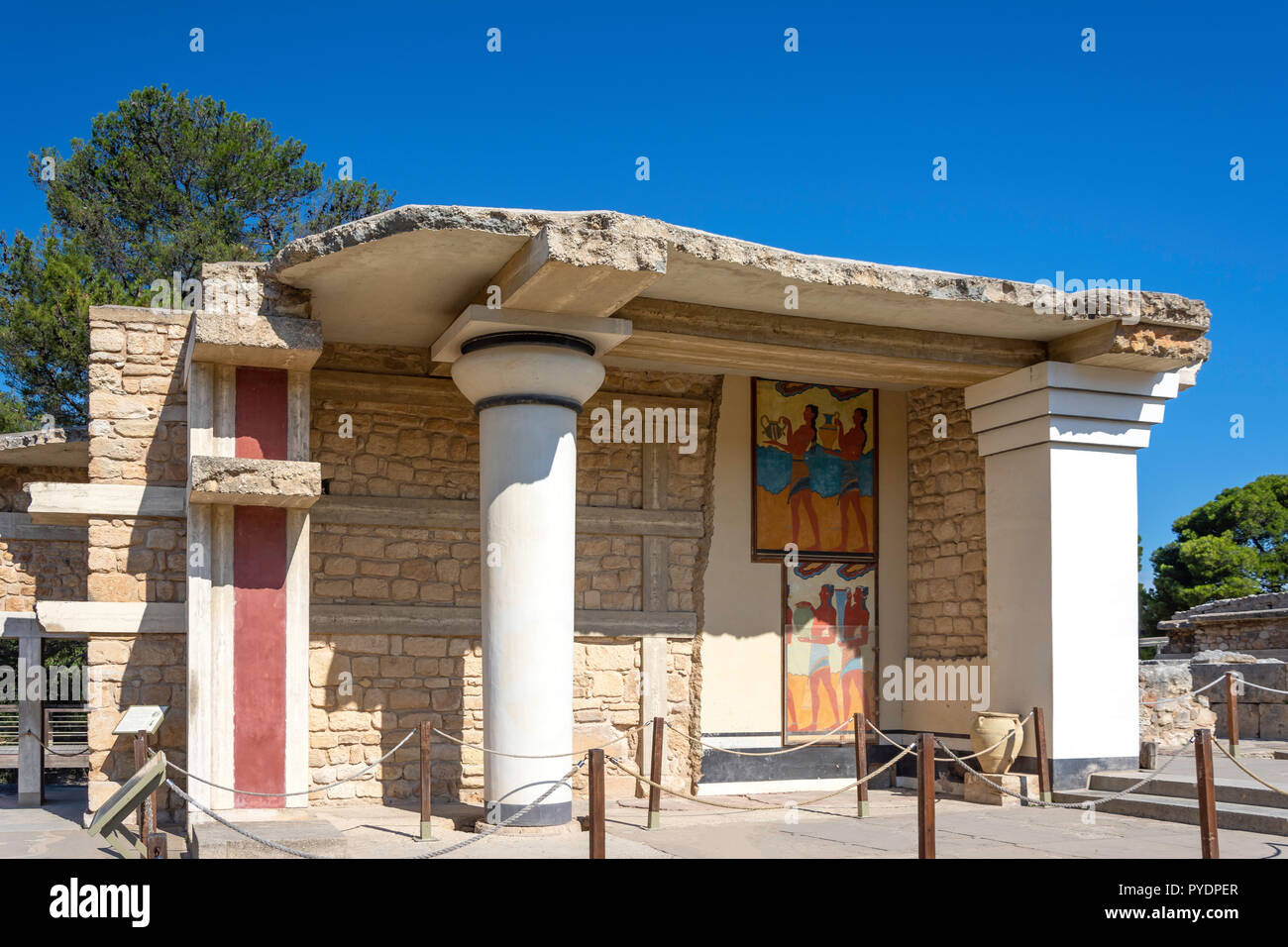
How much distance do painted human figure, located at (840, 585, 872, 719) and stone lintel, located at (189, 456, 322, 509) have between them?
17.7ft

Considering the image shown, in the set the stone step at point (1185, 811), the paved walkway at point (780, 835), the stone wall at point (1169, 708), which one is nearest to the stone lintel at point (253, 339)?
the paved walkway at point (780, 835)

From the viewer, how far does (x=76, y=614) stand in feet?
28.3

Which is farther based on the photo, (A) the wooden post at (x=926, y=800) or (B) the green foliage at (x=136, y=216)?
(B) the green foliage at (x=136, y=216)

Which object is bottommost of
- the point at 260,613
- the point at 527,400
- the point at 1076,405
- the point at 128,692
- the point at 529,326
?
the point at 128,692

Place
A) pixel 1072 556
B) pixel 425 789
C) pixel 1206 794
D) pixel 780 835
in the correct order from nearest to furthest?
1. pixel 1206 794
2. pixel 425 789
3. pixel 780 835
4. pixel 1072 556

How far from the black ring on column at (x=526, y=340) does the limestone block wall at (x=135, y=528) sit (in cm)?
229

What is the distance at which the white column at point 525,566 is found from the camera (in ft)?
27.5

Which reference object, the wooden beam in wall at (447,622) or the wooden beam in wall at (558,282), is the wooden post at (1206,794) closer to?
the wooden beam in wall at (558,282)

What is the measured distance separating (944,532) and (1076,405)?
6.01 ft

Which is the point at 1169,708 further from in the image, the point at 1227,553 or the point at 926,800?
the point at 1227,553

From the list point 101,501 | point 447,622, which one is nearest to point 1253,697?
point 447,622

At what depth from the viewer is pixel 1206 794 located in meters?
6.82

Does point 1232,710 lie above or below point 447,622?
below

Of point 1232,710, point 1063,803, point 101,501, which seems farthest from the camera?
point 1232,710
